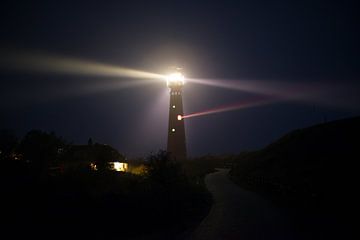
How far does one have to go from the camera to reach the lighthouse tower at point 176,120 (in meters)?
51.0

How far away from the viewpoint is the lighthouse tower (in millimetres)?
51031

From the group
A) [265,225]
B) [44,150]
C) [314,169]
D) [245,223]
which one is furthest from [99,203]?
[314,169]

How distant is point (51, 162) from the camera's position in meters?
26.5

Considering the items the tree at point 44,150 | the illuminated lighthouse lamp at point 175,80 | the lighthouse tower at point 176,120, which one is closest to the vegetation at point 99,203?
the tree at point 44,150

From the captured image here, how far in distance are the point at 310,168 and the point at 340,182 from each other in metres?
7.19

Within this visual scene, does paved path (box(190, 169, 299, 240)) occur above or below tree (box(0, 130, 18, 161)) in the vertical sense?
below

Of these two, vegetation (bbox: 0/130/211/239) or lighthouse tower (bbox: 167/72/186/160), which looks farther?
lighthouse tower (bbox: 167/72/186/160)

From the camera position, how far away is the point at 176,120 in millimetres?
52812

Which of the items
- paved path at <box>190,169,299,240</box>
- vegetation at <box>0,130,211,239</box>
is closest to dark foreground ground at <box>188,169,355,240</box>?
paved path at <box>190,169,299,240</box>

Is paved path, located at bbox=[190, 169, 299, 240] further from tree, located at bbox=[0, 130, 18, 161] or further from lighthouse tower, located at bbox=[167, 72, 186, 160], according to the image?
lighthouse tower, located at bbox=[167, 72, 186, 160]

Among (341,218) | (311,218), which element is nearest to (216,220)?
(311,218)

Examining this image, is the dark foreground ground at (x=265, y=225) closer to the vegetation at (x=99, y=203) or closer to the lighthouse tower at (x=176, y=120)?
the vegetation at (x=99, y=203)

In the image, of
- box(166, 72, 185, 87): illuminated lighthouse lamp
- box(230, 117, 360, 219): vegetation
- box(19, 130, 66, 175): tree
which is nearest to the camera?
box(230, 117, 360, 219): vegetation

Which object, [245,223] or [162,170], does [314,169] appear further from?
[245,223]
